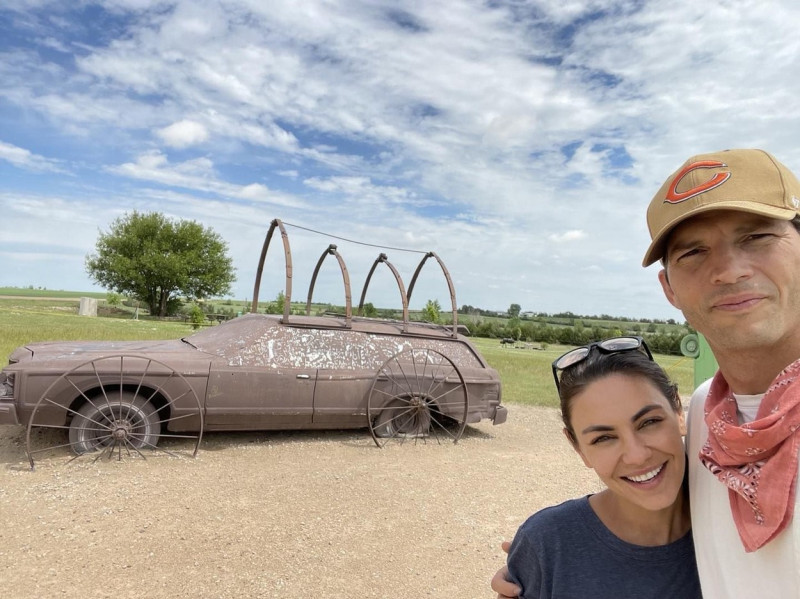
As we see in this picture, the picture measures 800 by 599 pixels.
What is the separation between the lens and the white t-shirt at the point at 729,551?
1004 millimetres

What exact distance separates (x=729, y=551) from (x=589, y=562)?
14.9 inches

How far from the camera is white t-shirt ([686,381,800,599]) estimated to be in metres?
1.00

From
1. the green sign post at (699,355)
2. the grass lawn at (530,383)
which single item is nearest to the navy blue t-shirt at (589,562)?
the green sign post at (699,355)

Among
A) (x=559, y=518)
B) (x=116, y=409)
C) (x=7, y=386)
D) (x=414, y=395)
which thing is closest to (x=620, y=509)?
(x=559, y=518)

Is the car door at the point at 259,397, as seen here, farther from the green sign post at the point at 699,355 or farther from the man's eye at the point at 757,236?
the man's eye at the point at 757,236

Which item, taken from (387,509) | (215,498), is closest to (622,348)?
(387,509)

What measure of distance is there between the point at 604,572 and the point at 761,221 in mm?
881

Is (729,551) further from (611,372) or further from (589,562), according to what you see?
(611,372)

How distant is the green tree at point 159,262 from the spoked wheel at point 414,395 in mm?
40492

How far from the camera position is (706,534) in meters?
1.23

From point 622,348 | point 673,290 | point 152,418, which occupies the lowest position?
point 152,418

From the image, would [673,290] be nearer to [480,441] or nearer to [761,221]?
[761,221]

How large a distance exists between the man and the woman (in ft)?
0.42

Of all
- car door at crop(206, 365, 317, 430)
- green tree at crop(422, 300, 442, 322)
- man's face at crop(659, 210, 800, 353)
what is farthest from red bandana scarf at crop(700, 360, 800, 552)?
green tree at crop(422, 300, 442, 322)
